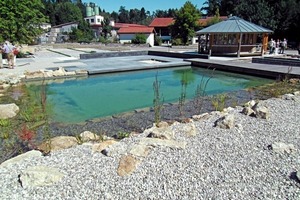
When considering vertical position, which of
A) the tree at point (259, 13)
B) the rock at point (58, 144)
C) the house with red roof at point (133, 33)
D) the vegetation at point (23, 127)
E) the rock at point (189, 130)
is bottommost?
the vegetation at point (23, 127)

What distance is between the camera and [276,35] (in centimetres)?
2691

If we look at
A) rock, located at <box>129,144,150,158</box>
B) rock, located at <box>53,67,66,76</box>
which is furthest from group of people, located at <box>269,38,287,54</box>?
rock, located at <box>129,144,150,158</box>

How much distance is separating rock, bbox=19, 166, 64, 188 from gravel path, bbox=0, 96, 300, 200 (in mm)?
71

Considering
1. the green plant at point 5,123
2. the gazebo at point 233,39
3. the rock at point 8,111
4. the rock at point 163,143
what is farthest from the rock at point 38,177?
the gazebo at point 233,39

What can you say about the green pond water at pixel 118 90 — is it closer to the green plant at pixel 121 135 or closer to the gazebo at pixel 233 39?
the green plant at pixel 121 135

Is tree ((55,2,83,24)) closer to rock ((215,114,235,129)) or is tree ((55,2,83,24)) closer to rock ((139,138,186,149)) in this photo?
rock ((215,114,235,129))

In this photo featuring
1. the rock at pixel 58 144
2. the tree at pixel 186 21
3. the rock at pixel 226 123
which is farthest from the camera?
the tree at pixel 186 21

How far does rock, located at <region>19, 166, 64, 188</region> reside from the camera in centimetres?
269

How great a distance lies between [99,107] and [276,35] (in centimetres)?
2573

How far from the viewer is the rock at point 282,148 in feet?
11.2

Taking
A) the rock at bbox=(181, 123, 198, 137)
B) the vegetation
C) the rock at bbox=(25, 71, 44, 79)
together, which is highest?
the rock at bbox=(25, 71, 44, 79)

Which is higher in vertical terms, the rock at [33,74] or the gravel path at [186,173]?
the rock at [33,74]

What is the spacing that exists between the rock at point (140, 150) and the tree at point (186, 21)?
33292 mm

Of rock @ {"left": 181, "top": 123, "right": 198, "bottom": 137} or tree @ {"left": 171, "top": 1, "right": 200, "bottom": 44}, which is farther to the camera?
tree @ {"left": 171, "top": 1, "right": 200, "bottom": 44}
